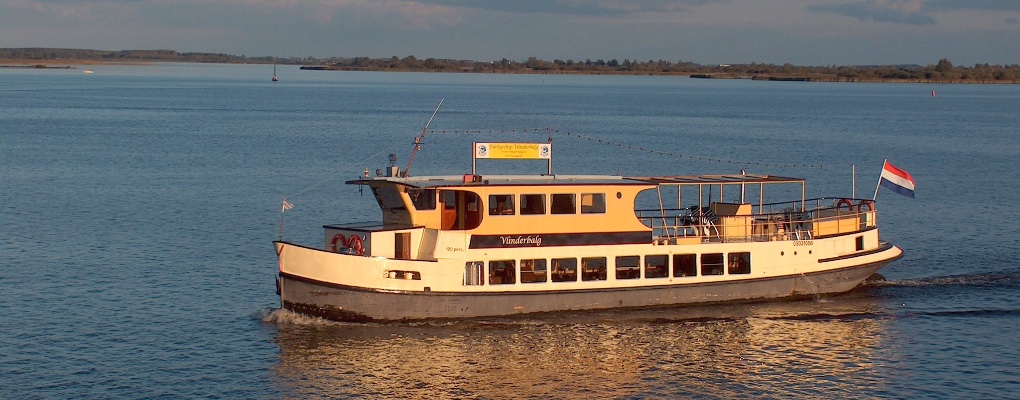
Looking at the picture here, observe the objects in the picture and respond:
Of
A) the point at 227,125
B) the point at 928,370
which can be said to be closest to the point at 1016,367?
the point at 928,370

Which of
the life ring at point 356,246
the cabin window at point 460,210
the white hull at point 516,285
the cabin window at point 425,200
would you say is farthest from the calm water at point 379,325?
the cabin window at point 425,200

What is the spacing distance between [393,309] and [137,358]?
23.5 ft

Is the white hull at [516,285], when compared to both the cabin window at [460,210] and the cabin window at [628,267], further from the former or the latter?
the cabin window at [460,210]

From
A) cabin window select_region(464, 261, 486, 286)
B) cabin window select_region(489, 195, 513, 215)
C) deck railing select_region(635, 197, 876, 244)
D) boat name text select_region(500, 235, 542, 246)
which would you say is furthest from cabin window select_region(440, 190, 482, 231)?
deck railing select_region(635, 197, 876, 244)

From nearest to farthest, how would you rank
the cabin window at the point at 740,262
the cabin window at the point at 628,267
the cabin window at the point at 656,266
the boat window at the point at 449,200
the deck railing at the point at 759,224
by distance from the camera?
the boat window at the point at 449,200 → the cabin window at the point at 628,267 → the cabin window at the point at 656,266 → the cabin window at the point at 740,262 → the deck railing at the point at 759,224

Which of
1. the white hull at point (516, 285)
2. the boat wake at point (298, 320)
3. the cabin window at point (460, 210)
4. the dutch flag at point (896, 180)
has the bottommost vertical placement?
the boat wake at point (298, 320)

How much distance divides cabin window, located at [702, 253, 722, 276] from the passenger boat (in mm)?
32

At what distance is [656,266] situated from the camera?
36594mm

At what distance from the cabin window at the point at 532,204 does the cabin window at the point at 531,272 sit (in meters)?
1.46

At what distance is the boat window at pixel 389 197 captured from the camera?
3497cm

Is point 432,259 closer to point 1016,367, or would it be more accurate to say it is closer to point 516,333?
point 516,333

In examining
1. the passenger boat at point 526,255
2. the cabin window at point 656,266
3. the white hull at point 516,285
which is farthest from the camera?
the cabin window at point 656,266

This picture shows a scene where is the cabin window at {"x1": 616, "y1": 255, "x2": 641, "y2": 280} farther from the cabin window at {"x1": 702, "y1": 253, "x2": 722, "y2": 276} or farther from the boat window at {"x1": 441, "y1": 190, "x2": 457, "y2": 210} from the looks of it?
the boat window at {"x1": 441, "y1": 190, "x2": 457, "y2": 210}

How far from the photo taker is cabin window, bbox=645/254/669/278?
119 ft
